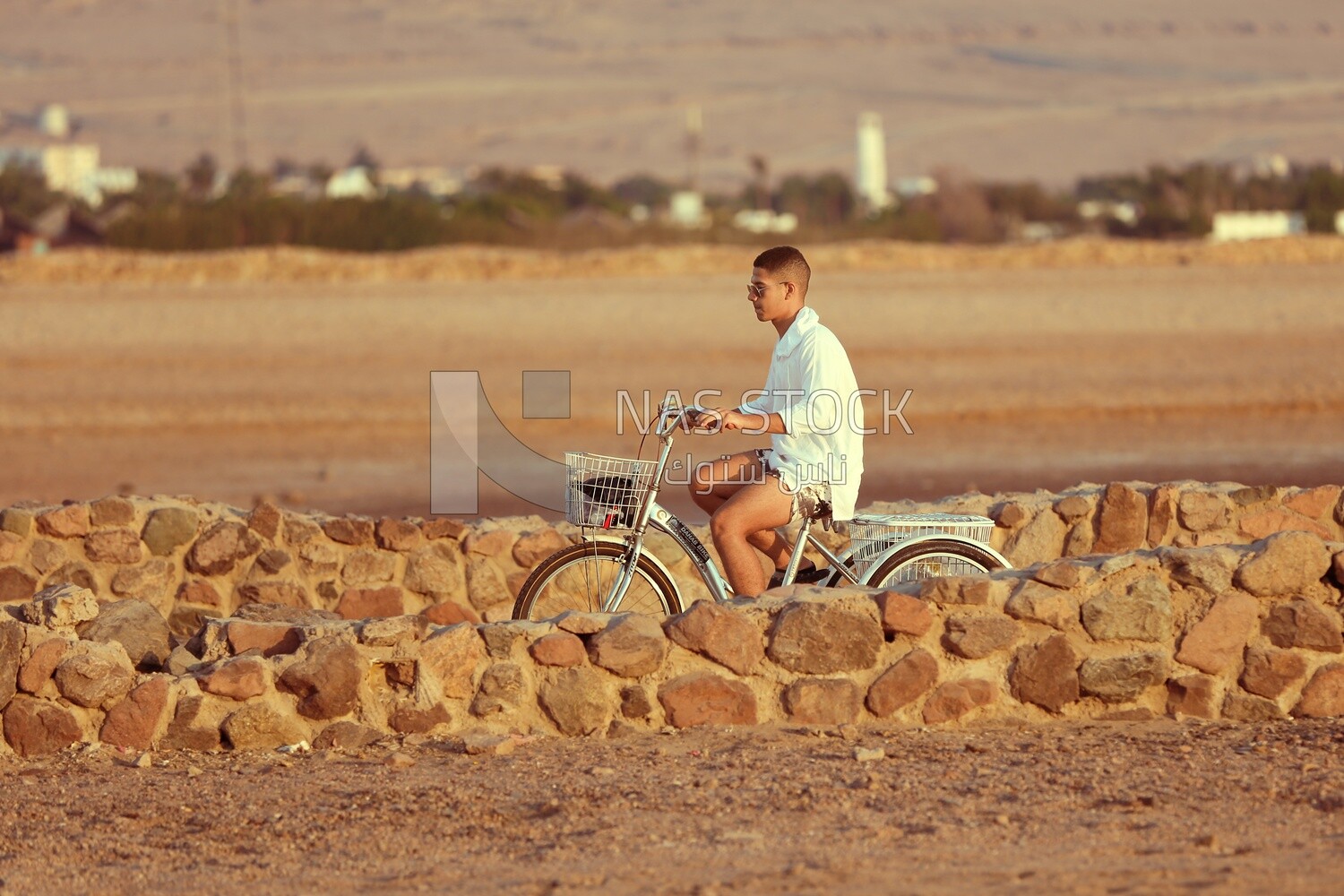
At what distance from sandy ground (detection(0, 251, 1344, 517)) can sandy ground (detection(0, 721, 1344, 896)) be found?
6.62 meters

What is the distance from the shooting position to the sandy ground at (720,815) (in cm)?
470

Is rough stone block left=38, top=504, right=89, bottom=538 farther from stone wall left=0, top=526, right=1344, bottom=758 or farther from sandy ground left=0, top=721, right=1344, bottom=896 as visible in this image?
sandy ground left=0, top=721, right=1344, bottom=896

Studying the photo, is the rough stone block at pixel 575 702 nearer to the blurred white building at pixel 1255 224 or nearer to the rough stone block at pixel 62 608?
the rough stone block at pixel 62 608

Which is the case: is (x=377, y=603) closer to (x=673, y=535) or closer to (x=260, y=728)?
(x=673, y=535)

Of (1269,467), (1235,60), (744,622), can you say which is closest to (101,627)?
(744,622)

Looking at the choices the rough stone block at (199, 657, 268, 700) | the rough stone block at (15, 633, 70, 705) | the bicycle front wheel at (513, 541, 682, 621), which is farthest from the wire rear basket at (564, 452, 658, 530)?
the rough stone block at (15, 633, 70, 705)

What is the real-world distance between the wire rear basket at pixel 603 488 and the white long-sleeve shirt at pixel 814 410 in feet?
1.52

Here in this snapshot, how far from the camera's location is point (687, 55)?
12256 cm

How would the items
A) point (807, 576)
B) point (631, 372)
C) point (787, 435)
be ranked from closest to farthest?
point (787, 435)
point (807, 576)
point (631, 372)

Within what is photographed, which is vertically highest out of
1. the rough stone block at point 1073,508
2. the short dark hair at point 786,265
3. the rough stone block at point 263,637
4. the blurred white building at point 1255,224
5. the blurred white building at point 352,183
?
the blurred white building at point 352,183

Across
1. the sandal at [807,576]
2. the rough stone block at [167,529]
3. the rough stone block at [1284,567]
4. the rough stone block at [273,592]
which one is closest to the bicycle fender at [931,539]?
the sandal at [807,576]

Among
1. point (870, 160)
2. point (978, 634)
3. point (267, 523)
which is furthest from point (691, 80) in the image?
point (978, 634)

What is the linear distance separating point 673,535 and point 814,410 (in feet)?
2.71

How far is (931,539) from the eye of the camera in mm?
6621
